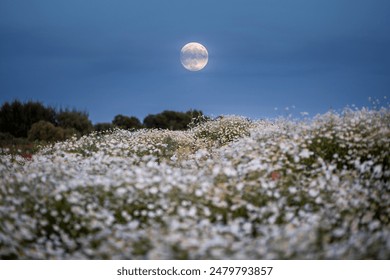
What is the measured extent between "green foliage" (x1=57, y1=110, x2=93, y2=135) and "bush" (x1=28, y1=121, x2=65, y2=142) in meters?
3.17

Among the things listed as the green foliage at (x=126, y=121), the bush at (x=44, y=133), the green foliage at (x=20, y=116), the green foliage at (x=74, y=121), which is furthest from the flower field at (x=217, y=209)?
the green foliage at (x=126, y=121)

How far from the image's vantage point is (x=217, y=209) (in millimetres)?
3643

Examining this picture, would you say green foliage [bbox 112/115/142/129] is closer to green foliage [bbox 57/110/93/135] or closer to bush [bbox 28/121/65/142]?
green foliage [bbox 57/110/93/135]

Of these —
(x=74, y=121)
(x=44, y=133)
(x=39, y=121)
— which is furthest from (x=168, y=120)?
(x=44, y=133)

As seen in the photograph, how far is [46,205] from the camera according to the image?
3.79 m

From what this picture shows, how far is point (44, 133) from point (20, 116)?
1203 mm

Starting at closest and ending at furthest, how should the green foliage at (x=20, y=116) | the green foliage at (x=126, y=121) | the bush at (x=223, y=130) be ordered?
the bush at (x=223, y=130) → the green foliage at (x=20, y=116) → the green foliage at (x=126, y=121)

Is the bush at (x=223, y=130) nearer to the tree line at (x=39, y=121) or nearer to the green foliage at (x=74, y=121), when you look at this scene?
the tree line at (x=39, y=121)

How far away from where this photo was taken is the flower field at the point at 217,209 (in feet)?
9.46

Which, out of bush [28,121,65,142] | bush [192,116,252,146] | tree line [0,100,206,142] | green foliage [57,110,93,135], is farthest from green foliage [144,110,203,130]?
bush [192,116,252,146]

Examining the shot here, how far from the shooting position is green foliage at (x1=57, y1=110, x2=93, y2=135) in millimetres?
17391

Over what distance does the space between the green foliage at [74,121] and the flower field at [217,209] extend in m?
13.0

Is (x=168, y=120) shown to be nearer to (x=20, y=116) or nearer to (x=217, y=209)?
(x=20, y=116)
